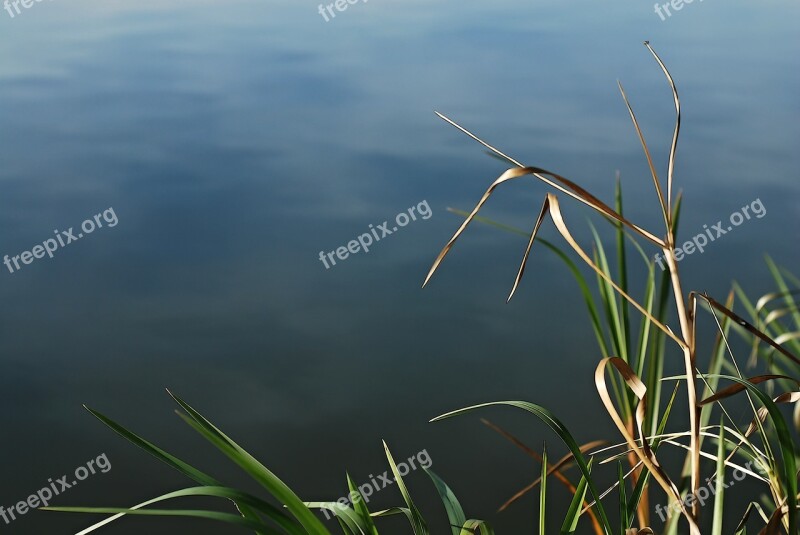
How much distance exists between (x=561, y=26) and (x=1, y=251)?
2.92 m

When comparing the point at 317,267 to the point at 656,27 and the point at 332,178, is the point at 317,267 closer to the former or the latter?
the point at 332,178

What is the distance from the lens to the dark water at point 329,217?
1.97 meters

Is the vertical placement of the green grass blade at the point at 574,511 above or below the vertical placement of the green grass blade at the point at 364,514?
below

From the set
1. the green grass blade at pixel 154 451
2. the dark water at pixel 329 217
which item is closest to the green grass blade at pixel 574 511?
the green grass blade at pixel 154 451

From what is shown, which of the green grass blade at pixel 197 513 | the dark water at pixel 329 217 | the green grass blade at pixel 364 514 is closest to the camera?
the green grass blade at pixel 197 513

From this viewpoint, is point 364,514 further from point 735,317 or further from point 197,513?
point 735,317

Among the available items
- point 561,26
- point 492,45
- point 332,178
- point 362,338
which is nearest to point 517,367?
point 362,338

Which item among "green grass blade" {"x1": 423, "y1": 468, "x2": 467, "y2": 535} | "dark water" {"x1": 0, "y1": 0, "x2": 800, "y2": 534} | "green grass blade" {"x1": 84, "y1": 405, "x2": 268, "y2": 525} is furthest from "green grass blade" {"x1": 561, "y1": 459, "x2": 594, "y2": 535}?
"dark water" {"x1": 0, "y1": 0, "x2": 800, "y2": 534}

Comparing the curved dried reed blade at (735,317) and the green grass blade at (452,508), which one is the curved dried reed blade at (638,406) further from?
the green grass blade at (452,508)

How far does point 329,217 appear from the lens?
2809 millimetres

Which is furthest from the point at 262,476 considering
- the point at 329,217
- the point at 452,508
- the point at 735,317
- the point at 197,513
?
the point at 329,217

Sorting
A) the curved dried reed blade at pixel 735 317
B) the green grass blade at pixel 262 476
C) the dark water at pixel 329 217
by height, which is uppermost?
the curved dried reed blade at pixel 735 317

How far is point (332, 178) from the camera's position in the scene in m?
3.04

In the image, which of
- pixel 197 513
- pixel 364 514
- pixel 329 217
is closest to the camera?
pixel 197 513
